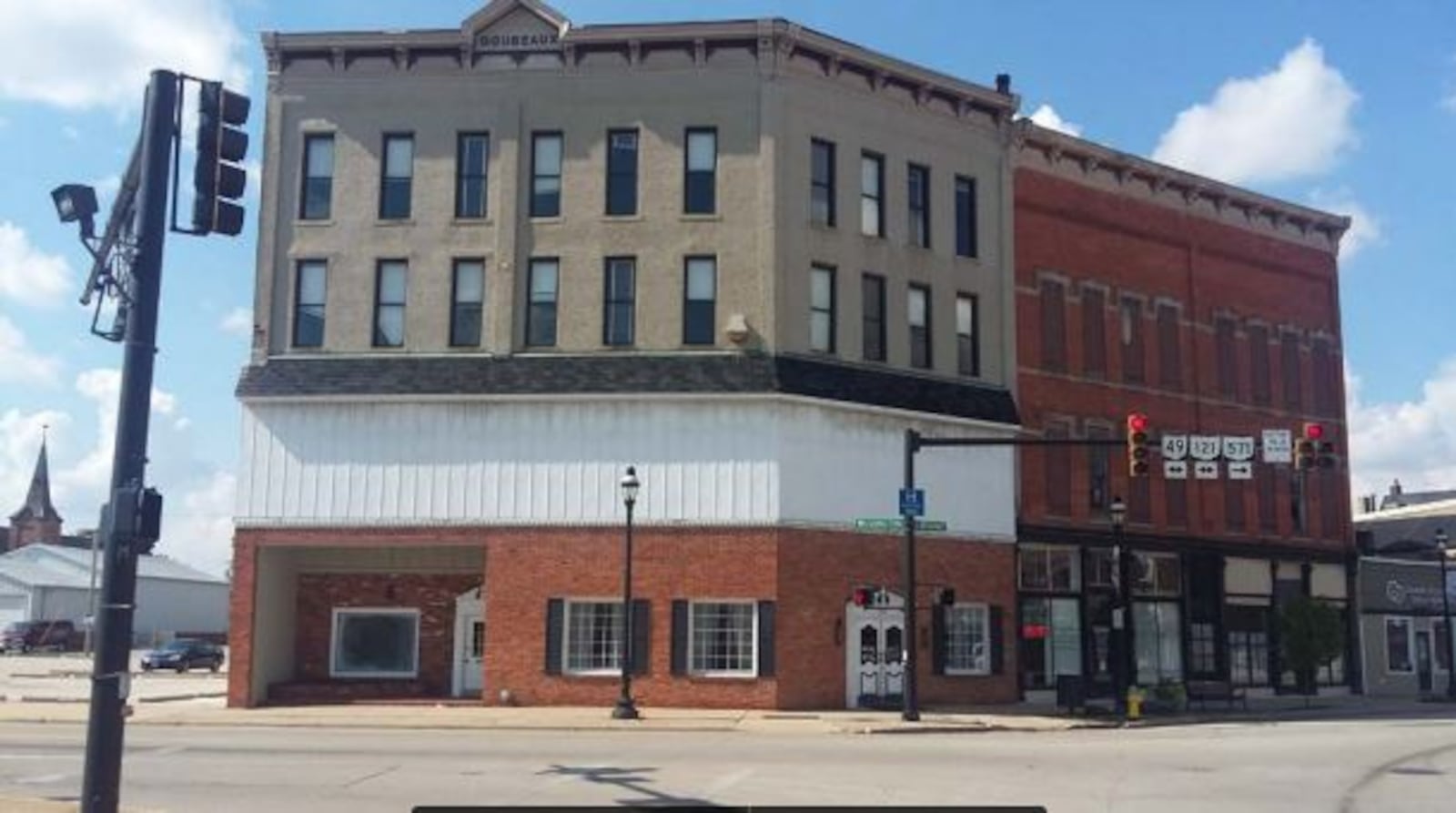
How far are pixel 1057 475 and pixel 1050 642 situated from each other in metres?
4.73

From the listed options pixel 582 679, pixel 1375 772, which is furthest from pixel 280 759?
pixel 1375 772

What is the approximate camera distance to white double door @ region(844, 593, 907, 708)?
34.6 metres

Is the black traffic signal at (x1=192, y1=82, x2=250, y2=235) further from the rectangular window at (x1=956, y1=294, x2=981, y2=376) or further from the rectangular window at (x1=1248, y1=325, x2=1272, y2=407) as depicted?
the rectangular window at (x1=1248, y1=325, x2=1272, y2=407)

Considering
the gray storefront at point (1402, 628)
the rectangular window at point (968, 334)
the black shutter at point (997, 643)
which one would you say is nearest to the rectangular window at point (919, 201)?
the rectangular window at point (968, 334)

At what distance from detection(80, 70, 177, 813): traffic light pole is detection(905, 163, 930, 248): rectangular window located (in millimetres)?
27152

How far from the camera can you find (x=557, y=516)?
1339 inches

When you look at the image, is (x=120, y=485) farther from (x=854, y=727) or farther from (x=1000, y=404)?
(x=1000, y=404)

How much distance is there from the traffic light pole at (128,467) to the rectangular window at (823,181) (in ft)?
80.1

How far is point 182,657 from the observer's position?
61.3 metres

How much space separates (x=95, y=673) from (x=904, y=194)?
28592 mm

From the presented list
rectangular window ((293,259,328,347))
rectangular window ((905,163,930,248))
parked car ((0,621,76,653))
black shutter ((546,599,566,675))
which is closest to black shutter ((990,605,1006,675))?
rectangular window ((905,163,930,248))

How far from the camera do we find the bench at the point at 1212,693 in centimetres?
3969

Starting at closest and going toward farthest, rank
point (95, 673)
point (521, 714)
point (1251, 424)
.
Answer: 1. point (95, 673)
2. point (521, 714)
3. point (1251, 424)

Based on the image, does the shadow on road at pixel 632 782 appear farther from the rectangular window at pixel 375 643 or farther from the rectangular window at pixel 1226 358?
the rectangular window at pixel 1226 358
